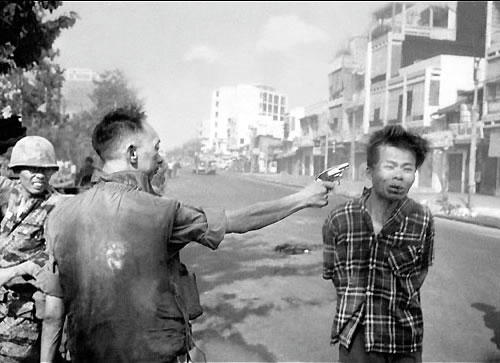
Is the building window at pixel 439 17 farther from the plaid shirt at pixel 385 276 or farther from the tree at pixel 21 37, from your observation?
the plaid shirt at pixel 385 276

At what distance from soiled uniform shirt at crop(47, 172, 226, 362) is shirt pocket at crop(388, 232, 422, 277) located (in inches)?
30.8

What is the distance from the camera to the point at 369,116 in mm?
34312

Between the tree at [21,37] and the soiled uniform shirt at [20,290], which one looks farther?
the tree at [21,37]

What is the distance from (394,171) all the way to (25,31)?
272 inches

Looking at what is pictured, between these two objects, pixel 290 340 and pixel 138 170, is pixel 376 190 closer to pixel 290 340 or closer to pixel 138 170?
pixel 138 170

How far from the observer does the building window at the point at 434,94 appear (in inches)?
1164

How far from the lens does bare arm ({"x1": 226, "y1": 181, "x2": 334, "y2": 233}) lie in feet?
6.01

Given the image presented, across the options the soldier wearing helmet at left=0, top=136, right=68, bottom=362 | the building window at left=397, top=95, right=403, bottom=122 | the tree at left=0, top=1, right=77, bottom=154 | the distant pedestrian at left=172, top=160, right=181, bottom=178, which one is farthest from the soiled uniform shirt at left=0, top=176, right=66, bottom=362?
the building window at left=397, top=95, right=403, bottom=122

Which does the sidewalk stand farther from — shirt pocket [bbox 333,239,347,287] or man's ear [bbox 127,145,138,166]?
man's ear [bbox 127,145,138,166]

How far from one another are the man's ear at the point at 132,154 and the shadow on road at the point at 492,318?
259 cm

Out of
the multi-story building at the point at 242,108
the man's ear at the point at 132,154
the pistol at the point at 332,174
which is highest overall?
the multi-story building at the point at 242,108

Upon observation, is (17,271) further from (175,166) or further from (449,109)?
(449,109)

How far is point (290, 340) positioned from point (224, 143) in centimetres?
587

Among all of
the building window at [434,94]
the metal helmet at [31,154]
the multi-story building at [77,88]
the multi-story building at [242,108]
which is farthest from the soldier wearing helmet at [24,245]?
the multi-story building at [77,88]
